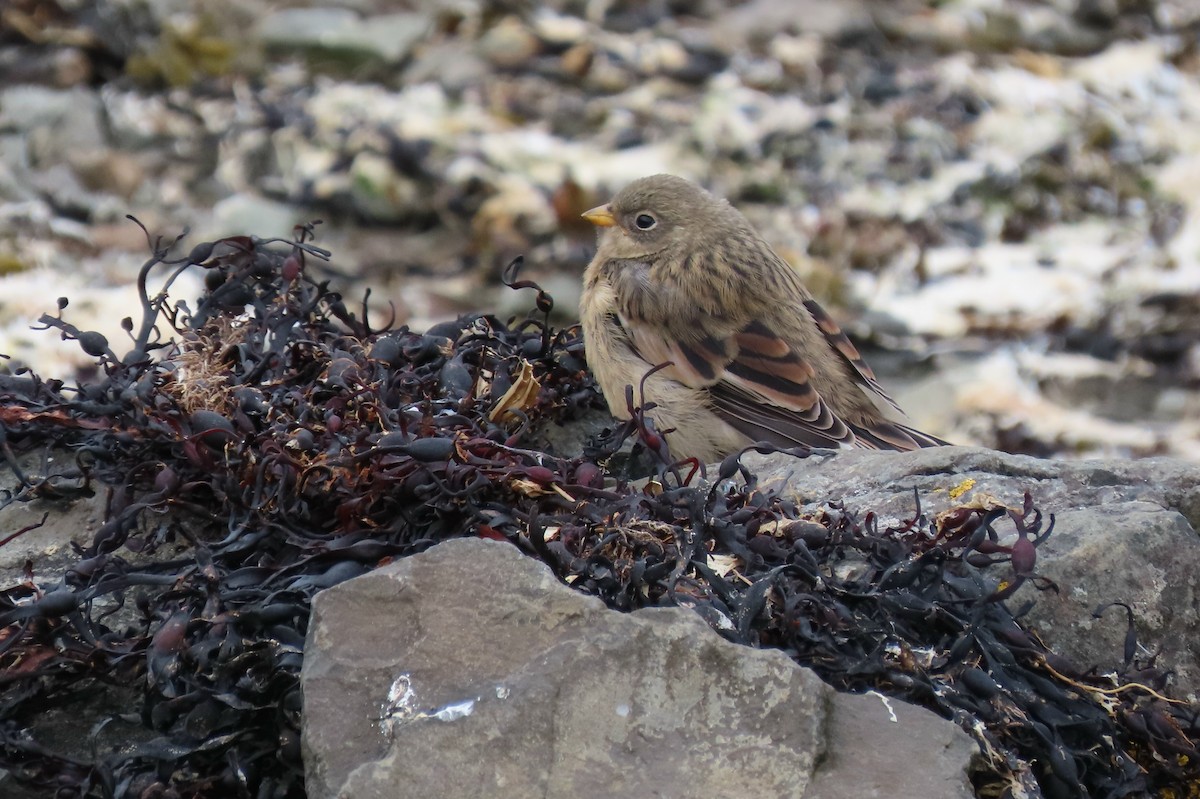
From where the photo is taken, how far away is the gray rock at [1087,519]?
3738 mm

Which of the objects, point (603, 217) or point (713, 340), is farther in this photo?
point (603, 217)

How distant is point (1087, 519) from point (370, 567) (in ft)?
6.42

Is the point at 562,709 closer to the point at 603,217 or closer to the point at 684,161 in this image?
the point at 603,217

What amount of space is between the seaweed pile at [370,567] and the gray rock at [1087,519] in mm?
127

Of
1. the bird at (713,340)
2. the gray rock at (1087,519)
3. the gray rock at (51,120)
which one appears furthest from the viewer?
the gray rock at (51,120)

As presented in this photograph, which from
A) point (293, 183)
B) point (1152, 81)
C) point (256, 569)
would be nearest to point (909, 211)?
point (1152, 81)

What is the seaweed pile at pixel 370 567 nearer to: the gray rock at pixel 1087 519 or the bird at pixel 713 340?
the gray rock at pixel 1087 519

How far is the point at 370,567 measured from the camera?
3727 mm

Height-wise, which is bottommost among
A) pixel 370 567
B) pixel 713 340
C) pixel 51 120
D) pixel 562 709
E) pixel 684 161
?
pixel 684 161

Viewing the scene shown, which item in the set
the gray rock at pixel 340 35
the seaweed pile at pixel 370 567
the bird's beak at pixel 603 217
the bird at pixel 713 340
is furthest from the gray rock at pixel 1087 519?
the gray rock at pixel 340 35

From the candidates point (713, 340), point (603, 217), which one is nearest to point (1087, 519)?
point (713, 340)

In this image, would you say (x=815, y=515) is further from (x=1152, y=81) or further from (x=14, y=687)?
(x=1152, y=81)

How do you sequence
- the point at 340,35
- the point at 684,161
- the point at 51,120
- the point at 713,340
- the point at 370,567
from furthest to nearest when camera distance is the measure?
the point at 340,35, the point at 684,161, the point at 51,120, the point at 713,340, the point at 370,567

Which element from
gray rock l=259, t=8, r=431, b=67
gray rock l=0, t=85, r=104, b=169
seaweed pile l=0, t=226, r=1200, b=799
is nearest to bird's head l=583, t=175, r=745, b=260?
seaweed pile l=0, t=226, r=1200, b=799
